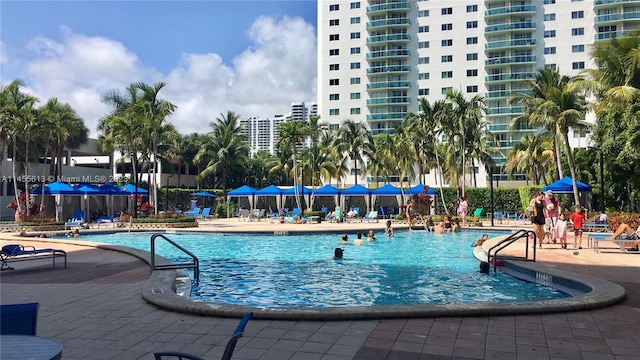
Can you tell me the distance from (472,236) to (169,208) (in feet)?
98.3

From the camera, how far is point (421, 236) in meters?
21.2

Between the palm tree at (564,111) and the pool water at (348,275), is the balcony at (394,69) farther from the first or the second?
the pool water at (348,275)

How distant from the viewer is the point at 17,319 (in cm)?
361

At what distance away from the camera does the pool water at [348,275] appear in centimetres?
862

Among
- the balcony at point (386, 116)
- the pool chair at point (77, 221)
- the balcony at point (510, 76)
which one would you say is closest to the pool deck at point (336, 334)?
the pool chair at point (77, 221)

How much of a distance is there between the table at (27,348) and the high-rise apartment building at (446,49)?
5985 centimetres

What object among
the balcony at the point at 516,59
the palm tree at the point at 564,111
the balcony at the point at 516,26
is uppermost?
the balcony at the point at 516,26

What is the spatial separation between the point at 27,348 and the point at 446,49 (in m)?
65.7

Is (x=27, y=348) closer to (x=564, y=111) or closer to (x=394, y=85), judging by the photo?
(x=564, y=111)

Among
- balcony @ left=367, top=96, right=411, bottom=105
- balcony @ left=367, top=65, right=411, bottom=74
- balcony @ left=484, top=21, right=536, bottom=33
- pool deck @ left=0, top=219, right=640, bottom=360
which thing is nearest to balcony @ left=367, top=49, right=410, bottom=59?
balcony @ left=367, top=65, right=411, bottom=74

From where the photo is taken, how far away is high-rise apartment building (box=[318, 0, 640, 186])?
2346 inches

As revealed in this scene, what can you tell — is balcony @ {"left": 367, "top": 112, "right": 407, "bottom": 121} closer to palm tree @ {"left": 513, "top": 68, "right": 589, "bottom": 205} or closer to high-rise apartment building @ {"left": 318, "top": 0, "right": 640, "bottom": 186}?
high-rise apartment building @ {"left": 318, "top": 0, "right": 640, "bottom": 186}

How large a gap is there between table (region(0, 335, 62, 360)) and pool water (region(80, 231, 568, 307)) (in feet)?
17.0

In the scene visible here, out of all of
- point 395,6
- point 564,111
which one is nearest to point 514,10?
point 395,6
